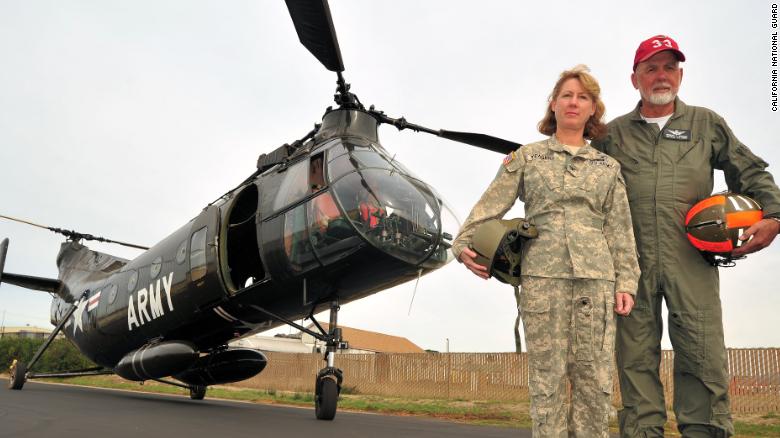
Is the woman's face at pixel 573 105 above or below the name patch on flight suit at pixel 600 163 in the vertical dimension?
above

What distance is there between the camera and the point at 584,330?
8.87 feet

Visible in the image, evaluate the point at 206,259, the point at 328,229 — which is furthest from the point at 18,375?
the point at 328,229

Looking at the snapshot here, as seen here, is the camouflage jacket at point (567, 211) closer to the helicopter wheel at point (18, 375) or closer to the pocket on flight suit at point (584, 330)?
the pocket on flight suit at point (584, 330)

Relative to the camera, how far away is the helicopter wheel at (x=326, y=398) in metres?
6.86

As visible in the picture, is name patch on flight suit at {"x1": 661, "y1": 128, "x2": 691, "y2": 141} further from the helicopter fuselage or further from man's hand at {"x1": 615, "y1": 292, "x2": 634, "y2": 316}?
the helicopter fuselage

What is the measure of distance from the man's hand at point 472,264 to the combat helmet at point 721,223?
121 centimetres

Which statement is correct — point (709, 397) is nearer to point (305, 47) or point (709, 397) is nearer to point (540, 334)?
point (540, 334)

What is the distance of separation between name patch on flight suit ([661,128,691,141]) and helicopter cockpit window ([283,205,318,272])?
13.9 ft

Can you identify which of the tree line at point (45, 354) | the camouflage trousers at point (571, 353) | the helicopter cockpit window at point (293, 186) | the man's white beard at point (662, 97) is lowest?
the tree line at point (45, 354)

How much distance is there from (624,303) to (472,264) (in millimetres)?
752

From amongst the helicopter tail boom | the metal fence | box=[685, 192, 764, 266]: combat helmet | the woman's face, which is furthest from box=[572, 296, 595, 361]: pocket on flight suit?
the helicopter tail boom

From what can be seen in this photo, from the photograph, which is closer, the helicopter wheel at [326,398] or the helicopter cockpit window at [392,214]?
the helicopter cockpit window at [392,214]

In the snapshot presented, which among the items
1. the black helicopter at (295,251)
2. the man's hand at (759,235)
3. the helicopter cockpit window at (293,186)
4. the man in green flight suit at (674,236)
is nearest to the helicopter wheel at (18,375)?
the black helicopter at (295,251)

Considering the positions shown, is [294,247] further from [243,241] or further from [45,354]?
[45,354]
